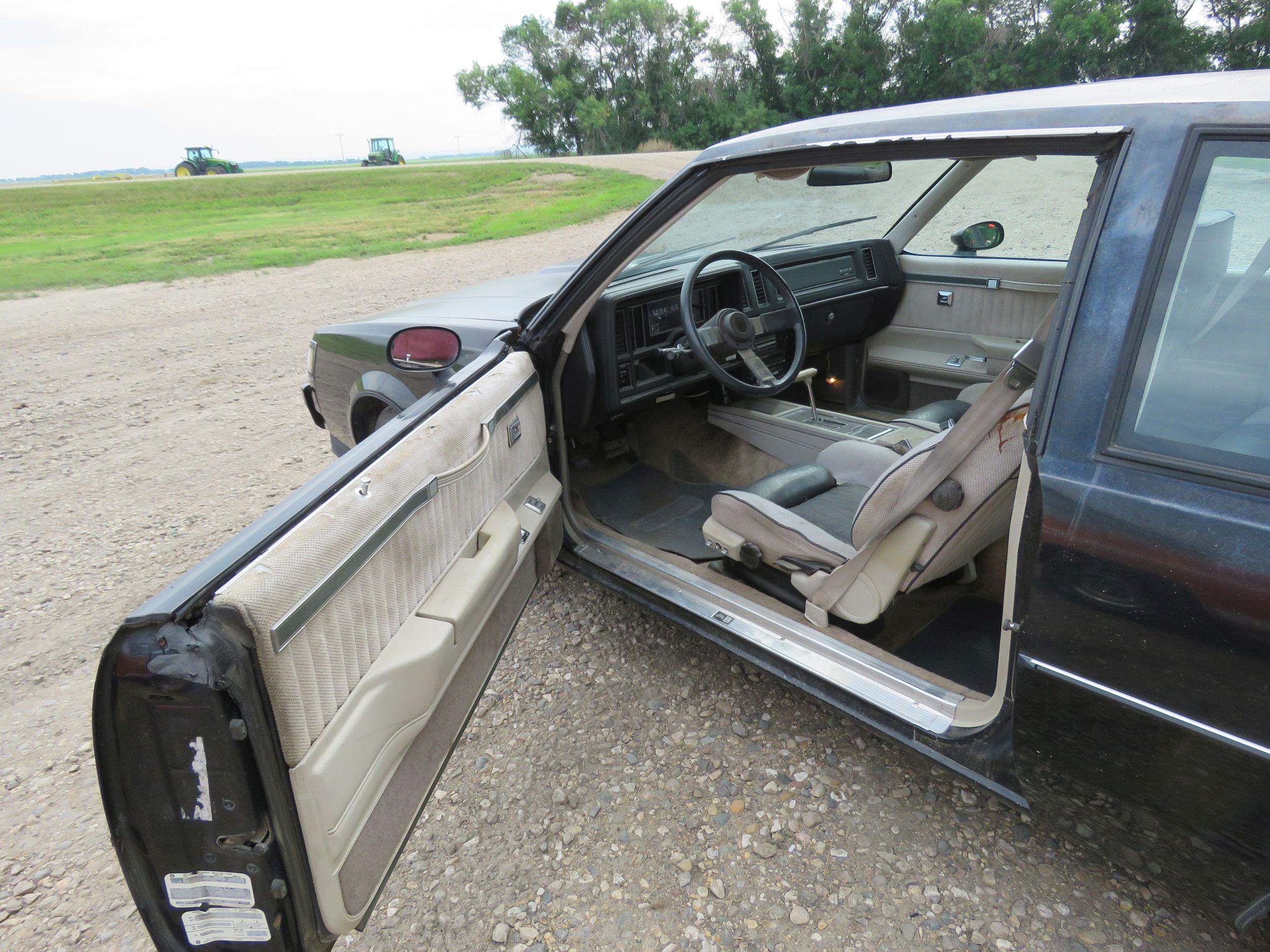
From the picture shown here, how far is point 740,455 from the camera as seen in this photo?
3699 millimetres

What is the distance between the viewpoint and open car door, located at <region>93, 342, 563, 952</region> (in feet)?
3.68

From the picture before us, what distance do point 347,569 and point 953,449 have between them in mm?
1350

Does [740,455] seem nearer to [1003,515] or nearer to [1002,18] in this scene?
[1003,515]

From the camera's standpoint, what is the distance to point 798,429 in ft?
11.2

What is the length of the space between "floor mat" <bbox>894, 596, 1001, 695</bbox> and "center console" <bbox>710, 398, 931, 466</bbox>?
0.71 meters

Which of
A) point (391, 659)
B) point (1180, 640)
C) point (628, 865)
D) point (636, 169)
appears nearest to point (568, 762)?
point (628, 865)

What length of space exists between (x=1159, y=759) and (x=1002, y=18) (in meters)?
36.3

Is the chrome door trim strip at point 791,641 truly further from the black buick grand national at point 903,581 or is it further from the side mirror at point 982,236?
the side mirror at point 982,236

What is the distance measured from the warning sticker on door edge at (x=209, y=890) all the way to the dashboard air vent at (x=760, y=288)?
9.85 feet

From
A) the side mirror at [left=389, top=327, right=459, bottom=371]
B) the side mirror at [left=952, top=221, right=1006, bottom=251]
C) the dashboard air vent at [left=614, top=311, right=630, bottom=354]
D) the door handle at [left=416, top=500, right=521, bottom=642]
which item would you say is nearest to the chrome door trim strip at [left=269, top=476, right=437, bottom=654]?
the door handle at [left=416, top=500, right=521, bottom=642]

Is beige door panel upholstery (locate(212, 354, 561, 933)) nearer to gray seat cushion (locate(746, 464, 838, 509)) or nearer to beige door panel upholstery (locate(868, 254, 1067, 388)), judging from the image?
gray seat cushion (locate(746, 464, 838, 509))

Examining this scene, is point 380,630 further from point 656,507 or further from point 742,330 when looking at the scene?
point 742,330

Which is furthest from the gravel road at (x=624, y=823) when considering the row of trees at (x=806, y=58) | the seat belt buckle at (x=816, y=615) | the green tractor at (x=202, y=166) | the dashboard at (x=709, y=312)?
the green tractor at (x=202, y=166)

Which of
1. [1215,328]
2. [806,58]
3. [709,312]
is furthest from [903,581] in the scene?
[806,58]
